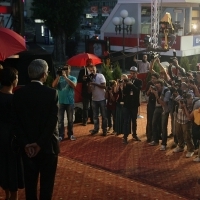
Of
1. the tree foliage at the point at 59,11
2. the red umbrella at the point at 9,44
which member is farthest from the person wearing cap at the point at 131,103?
the tree foliage at the point at 59,11

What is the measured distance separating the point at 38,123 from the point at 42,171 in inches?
19.0

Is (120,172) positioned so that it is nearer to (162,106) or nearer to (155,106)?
(162,106)

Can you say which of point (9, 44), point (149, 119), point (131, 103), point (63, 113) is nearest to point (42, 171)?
point (9, 44)

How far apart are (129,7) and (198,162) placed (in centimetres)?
1979

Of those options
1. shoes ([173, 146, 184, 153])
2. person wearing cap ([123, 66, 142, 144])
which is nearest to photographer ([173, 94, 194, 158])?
shoes ([173, 146, 184, 153])

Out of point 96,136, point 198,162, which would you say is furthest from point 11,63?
point 198,162

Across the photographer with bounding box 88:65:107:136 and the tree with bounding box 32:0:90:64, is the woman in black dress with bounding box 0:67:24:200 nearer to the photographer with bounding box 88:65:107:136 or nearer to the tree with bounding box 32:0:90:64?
the photographer with bounding box 88:65:107:136

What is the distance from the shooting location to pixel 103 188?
20.8 feet

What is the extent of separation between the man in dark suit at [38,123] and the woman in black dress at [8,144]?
0.81 metres

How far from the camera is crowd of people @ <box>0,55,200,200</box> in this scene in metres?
3.91

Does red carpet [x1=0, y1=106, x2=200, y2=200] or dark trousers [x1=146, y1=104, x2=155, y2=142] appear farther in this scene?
dark trousers [x1=146, y1=104, x2=155, y2=142]

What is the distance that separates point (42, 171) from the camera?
158 inches

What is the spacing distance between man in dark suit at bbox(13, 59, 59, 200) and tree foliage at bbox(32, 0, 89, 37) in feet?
74.5

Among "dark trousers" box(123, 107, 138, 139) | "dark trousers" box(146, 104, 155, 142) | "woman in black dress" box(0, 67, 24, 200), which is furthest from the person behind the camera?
"dark trousers" box(123, 107, 138, 139)
